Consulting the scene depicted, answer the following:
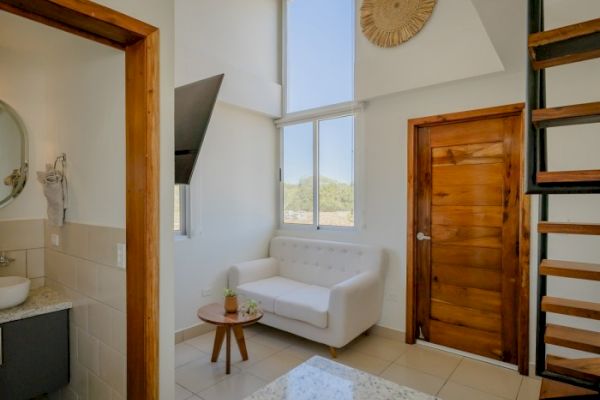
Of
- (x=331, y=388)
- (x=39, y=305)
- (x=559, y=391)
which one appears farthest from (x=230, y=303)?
(x=559, y=391)

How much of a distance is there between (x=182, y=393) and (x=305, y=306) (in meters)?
1.16

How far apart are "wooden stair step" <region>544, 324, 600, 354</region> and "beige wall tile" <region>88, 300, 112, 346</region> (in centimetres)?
204

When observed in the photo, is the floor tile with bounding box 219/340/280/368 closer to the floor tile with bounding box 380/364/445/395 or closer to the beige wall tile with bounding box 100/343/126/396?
the floor tile with bounding box 380/364/445/395

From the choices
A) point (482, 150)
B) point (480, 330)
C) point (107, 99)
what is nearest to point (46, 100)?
point (107, 99)

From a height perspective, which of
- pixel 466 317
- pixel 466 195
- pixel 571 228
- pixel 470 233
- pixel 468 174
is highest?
pixel 468 174

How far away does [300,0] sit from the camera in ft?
13.9

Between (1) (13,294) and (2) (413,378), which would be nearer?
(1) (13,294)

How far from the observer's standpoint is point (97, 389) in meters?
1.76

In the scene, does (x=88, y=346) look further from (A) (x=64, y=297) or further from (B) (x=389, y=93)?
(B) (x=389, y=93)

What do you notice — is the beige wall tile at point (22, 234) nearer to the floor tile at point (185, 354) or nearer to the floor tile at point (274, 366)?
the floor tile at point (185, 354)

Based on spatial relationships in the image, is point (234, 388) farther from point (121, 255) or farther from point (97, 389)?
point (121, 255)

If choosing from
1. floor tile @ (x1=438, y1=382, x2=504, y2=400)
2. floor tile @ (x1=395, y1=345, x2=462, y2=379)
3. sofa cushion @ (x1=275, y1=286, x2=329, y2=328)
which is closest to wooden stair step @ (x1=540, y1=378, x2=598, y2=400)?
floor tile @ (x1=438, y1=382, x2=504, y2=400)

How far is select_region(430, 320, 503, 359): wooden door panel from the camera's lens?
2867 mm

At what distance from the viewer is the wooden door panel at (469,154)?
287 cm
